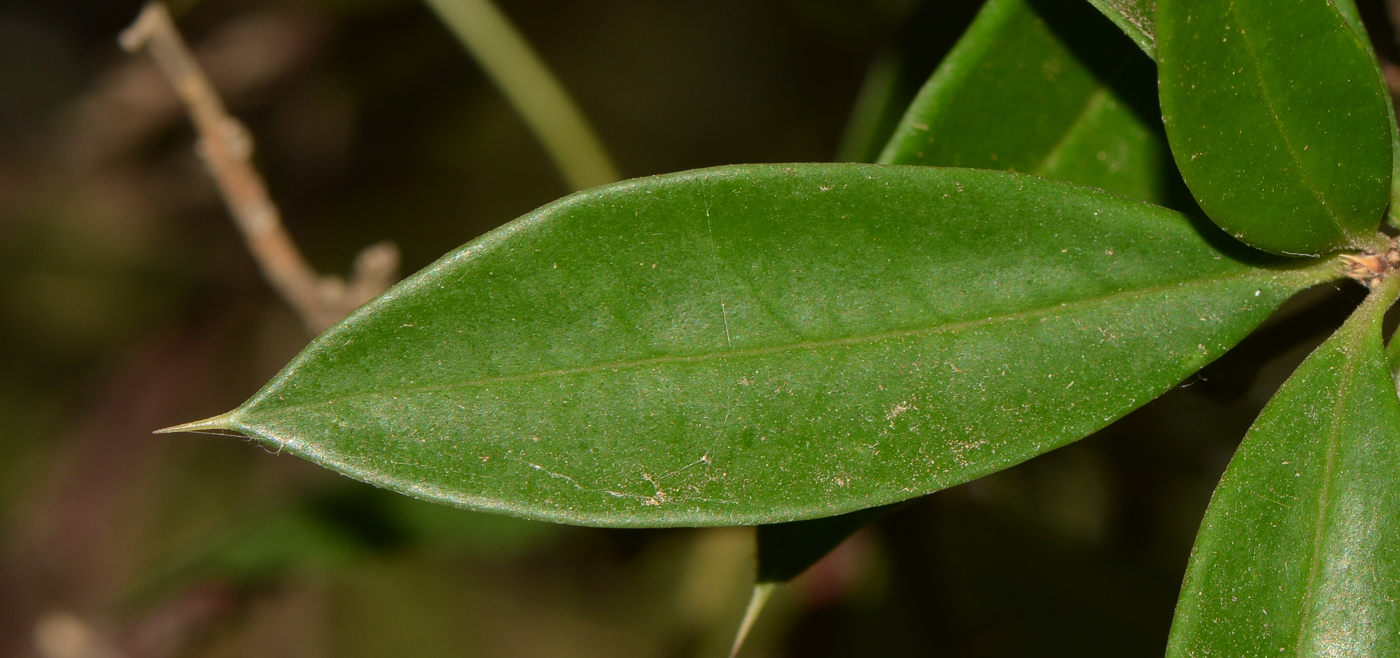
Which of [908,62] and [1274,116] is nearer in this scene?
[1274,116]

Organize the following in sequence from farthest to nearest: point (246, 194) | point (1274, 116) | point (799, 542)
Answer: point (246, 194) < point (799, 542) < point (1274, 116)

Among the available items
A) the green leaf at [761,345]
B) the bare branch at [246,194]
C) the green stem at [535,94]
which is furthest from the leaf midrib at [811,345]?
the green stem at [535,94]

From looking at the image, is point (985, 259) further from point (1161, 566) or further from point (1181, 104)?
point (1161, 566)

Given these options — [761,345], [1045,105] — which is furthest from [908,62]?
[761,345]

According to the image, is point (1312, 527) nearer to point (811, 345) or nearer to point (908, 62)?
point (811, 345)

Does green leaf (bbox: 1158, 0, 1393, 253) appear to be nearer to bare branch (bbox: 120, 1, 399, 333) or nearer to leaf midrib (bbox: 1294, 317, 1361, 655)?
leaf midrib (bbox: 1294, 317, 1361, 655)

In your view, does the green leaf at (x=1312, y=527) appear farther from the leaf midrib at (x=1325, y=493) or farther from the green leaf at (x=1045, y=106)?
the green leaf at (x=1045, y=106)

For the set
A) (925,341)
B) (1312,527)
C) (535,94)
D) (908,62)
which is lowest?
(1312,527)
